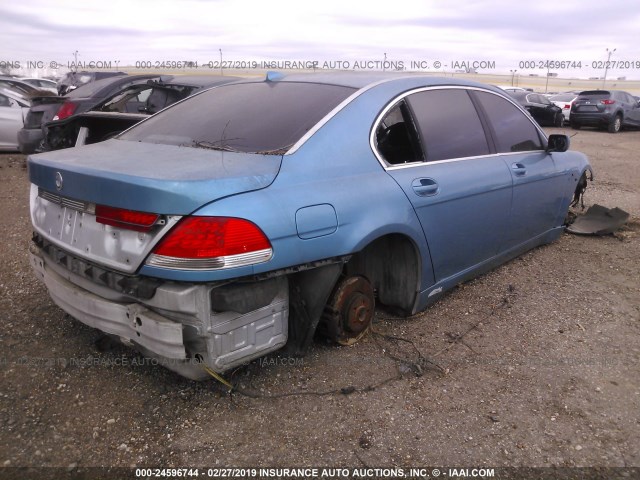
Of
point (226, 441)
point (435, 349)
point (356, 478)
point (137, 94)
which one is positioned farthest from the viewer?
point (137, 94)

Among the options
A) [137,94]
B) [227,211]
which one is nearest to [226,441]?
[227,211]

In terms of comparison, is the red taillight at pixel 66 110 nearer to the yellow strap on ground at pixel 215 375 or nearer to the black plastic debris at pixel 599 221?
the yellow strap on ground at pixel 215 375

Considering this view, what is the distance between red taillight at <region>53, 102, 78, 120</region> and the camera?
807cm

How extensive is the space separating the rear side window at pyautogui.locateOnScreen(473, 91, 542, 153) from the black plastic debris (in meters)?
1.52

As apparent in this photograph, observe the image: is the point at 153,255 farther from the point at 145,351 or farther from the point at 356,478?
the point at 356,478

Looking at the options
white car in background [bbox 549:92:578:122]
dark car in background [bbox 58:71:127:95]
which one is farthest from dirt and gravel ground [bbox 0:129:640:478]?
white car in background [bbox 549:92:578:122]

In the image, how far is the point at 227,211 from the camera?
2.20m

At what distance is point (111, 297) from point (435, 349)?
1.78 m

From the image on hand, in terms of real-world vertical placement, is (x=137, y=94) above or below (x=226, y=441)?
above

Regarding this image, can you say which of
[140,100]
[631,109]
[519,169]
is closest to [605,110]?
[631,109]

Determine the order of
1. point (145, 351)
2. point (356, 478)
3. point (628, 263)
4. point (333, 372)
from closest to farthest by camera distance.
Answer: point (356, 478) → point (145, 351) → point (333, 372) → point (628, 263)

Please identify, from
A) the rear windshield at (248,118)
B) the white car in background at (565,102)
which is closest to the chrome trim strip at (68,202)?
the rear windshield at (248,118)

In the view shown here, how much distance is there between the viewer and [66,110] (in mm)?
8156

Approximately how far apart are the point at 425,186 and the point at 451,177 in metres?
0.29
